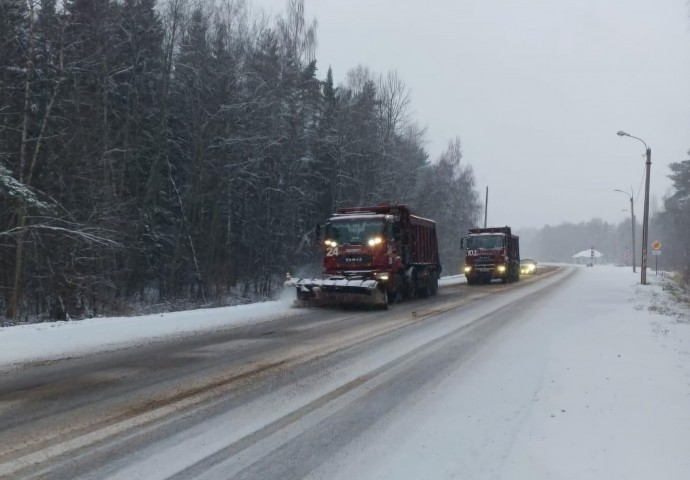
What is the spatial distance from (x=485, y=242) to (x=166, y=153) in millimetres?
18592

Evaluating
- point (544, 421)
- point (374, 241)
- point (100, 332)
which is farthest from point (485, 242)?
point (544, 421)

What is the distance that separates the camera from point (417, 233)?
74.8 ft

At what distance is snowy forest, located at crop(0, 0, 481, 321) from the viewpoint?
58.9 ft

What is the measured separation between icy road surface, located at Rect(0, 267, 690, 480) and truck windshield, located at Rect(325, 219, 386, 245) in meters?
7.12

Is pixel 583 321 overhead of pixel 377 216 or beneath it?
beneath

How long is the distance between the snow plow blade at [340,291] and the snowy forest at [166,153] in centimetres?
623

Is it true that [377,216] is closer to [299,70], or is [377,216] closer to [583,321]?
[583,321]

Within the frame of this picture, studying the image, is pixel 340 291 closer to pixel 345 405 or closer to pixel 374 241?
pixel 374 241

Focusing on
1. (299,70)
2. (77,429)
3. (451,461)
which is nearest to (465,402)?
(451,461)

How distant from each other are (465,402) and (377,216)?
12974 millimetres

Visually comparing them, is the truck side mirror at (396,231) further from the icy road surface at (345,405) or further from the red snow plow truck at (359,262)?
the icy road surface at (345,405)

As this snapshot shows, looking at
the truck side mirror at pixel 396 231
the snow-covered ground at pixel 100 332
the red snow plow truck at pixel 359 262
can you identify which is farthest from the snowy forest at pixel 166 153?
the truck side mirror at pixel 396 231

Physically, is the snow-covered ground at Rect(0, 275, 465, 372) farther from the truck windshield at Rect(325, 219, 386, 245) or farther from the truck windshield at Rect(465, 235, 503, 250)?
the truck windshield at Rect(465, 235, 503, 250)

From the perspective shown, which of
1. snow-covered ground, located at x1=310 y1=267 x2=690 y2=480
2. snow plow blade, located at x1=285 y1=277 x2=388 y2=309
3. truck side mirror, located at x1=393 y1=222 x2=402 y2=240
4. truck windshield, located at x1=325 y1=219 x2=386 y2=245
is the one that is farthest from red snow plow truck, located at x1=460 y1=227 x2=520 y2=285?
snow-covered ground, located at x1=310 y1=267 x2=690 y2=480
